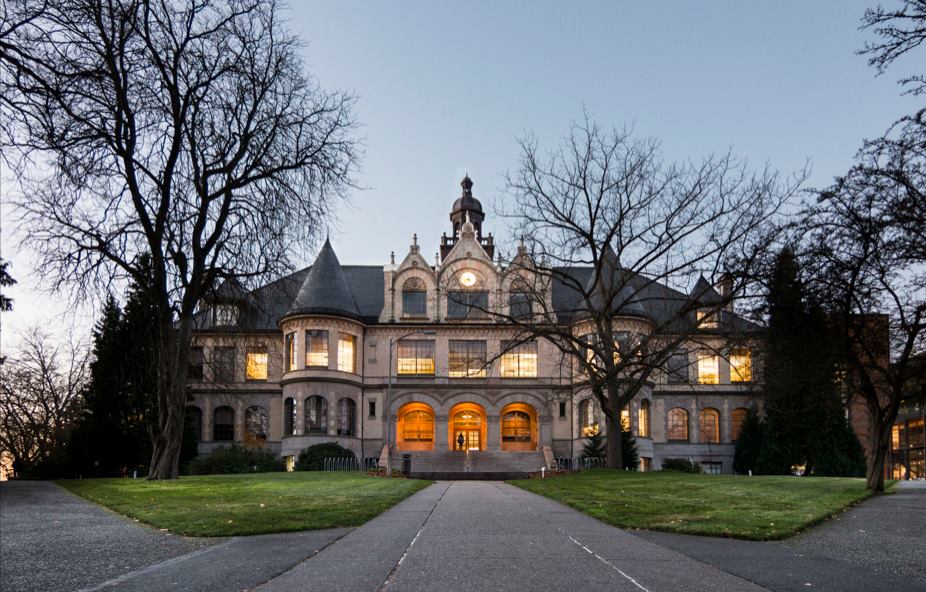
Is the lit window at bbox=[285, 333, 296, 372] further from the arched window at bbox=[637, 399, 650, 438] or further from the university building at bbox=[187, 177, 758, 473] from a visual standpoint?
the arched window at bbox=[637, 399, 650, 438]

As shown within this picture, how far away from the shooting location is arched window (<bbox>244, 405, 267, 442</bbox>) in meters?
57.0

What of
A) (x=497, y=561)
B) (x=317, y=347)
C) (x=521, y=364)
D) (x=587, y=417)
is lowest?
(x=497, y=561)

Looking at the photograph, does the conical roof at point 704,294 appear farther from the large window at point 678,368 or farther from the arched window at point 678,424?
the arched window at point 678,424

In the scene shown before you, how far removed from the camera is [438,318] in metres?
57.1

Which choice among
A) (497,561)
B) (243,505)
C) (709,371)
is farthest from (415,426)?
(497,561)

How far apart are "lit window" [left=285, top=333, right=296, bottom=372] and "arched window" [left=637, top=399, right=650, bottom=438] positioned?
915 inches

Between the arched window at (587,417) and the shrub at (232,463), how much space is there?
19.8 metres

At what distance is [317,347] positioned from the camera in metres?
53.5

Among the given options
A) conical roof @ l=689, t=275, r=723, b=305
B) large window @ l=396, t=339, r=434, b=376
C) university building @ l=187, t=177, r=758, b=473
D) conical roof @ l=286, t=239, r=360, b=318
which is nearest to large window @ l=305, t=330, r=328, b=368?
university building @ l=187, t=177, r=758, b=473

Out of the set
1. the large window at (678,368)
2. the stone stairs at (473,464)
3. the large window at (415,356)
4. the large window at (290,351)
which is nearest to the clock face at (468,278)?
the large window at (415,356)

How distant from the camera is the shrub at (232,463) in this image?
46.1m

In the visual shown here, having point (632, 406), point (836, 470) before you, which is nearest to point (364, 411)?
point (632, 406)

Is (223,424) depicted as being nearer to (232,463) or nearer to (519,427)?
(232,463)

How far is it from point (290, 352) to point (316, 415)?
4.75 metres
